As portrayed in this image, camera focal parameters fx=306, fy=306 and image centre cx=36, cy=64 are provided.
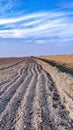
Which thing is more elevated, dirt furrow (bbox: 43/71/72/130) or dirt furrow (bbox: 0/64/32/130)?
dirt furrow (bbox: 43/71/72/130)

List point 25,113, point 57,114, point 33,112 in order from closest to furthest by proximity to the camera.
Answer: point 57,114
point 25,113
point 33,112

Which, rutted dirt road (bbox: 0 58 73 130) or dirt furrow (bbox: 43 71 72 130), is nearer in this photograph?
dirt furrow (bbox: 43 71 72 130)

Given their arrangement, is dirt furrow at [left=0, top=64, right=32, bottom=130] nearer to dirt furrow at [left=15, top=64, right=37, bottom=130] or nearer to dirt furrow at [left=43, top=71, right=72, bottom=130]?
dirt furrow at [left=15, top=64, right=37, bottom=130]

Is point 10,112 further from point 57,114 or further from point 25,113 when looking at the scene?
point 57,114

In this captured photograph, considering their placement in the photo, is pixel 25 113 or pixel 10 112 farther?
pixel 10 112

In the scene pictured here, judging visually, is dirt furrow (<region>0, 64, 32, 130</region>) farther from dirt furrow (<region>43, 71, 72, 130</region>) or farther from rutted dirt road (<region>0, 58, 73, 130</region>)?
dirt furrow (<region>43, 71, 72, 130</region>)

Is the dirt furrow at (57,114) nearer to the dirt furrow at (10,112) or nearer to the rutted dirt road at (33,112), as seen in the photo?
the rutted dirt road at (33,112)

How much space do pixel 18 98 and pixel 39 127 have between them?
5.49 meters

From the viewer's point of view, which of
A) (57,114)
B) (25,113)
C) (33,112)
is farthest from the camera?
(33,112)

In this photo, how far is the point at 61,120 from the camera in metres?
10.3

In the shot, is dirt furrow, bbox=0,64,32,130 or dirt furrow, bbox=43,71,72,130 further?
dirt furrow, bbox=0,64,32,130

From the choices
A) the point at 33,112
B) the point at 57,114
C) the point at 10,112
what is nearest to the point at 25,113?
the point at 33,112

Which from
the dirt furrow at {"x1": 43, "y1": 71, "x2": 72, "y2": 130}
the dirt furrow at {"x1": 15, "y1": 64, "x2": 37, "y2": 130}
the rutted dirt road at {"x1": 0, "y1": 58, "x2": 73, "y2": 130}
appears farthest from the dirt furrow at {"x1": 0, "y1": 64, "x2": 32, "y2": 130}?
the dirt furrow at {"x1": 43, "y1": 71, "x2": 72, "y2": 130}

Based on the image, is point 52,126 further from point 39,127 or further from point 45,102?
point 45,102
